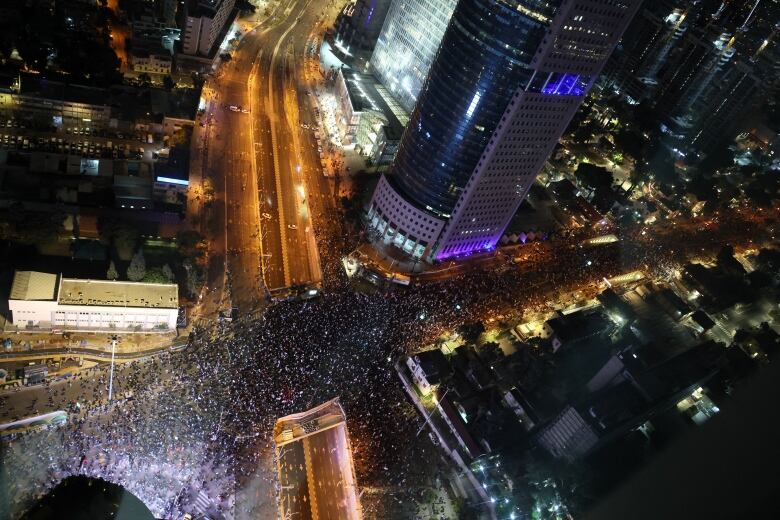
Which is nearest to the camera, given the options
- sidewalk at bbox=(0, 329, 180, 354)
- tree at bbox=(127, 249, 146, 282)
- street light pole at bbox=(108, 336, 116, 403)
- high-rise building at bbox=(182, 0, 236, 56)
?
street light pole at bbox=(108, 336, 116, 403)

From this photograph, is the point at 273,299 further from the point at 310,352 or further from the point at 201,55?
the point at 201,55

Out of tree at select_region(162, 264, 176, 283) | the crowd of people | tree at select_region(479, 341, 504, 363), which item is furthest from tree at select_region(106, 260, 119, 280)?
tree at select_region(479, 341, 504, 363)

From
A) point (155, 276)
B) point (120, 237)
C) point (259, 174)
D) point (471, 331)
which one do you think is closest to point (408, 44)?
point (259, 174)

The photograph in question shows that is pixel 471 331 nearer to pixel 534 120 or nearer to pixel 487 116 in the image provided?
pixel 487 116

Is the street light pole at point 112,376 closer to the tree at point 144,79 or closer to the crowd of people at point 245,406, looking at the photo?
the crowd of people at point 245,406

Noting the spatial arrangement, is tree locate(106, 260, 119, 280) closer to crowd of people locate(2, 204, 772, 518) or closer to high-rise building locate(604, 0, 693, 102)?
crowd of people locate(2, 204, 772, 518)

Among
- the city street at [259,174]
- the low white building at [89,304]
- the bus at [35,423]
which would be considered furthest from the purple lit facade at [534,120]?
the bus at [35,423]
